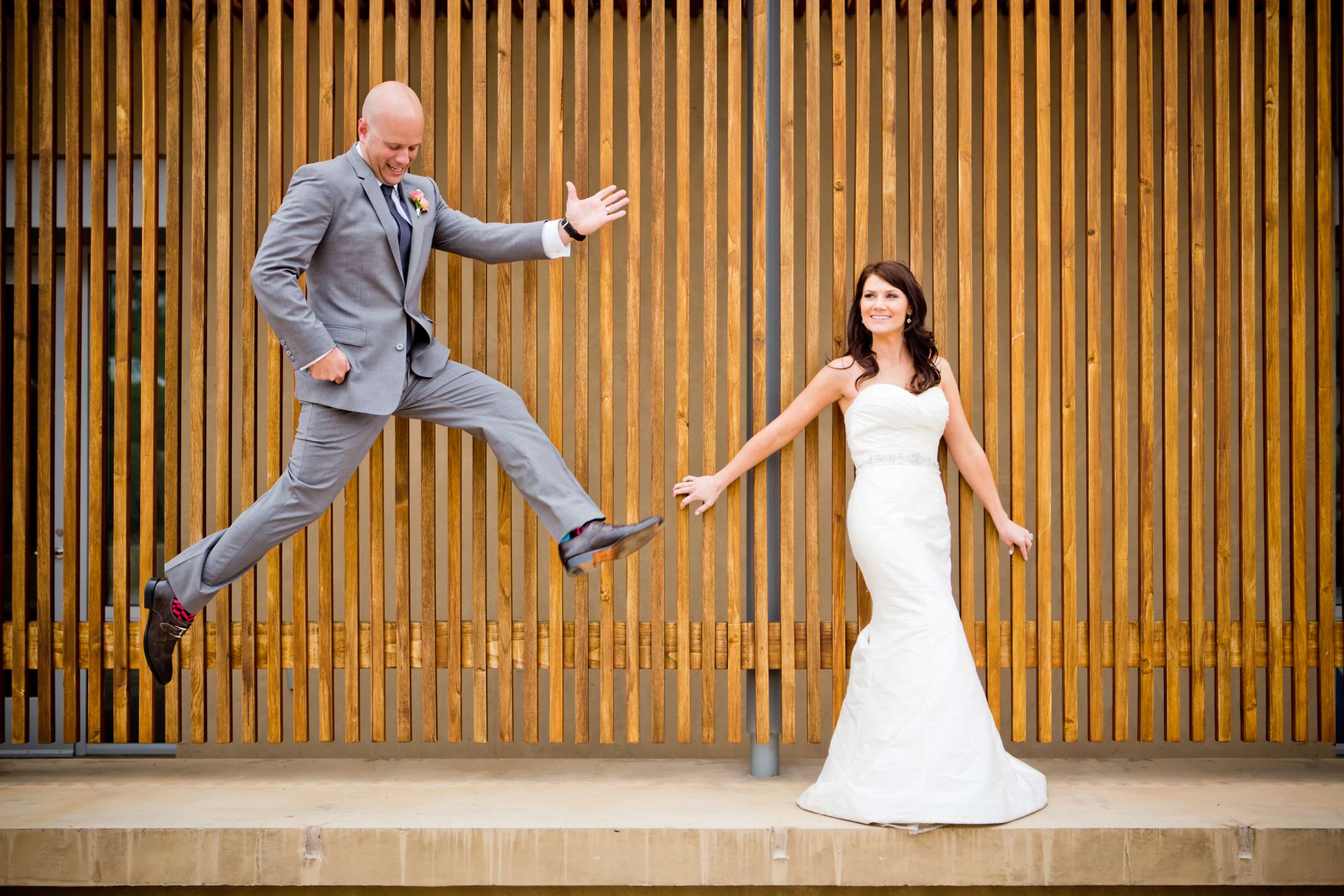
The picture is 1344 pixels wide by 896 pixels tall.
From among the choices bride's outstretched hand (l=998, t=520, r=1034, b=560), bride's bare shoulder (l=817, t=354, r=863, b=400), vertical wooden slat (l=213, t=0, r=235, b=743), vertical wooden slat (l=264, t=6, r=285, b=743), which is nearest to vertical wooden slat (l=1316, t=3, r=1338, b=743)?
bride's outstretched hand (l=998, t=520, r=1034, b=560)

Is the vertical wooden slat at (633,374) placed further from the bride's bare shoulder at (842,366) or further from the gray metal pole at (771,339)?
the bride's bare shoulder at (842,366)

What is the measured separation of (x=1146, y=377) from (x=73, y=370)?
11.8 ft

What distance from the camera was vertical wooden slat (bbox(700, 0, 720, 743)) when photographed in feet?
11.2

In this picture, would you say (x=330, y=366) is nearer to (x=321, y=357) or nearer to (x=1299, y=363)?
(x=321, y=357)

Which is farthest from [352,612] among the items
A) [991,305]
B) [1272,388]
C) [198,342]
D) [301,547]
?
[1272,388]

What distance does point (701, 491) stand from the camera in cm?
334

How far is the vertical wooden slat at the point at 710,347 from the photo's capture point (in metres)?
3.42

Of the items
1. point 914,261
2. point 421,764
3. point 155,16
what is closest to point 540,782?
point 421,764

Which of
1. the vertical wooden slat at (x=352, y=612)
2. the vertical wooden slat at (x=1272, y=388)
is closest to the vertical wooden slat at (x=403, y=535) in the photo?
the vertical wooden slat at (x=352, y=612)

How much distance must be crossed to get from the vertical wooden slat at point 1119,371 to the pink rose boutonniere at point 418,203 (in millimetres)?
2249

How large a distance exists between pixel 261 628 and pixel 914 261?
2.53m

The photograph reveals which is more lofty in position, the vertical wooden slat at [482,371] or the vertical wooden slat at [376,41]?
the vertical wooden slat at [376,41]

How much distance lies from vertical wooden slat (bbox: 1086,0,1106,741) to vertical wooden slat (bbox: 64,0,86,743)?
3083mm

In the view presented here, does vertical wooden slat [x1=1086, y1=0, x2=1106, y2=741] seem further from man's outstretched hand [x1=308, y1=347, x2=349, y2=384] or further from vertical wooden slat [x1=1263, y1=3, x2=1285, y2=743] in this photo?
man's outstretched hand [x1=308, y1=347, x2=349, y2=384]
